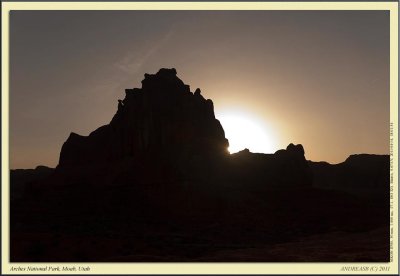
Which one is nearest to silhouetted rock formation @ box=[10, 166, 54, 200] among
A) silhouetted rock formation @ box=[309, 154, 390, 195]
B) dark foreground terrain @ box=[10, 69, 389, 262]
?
dark foreground terrain @ box=[10, 69, 389, 262]

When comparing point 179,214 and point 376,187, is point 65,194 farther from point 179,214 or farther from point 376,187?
point 376,187

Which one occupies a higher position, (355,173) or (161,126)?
(161,126)

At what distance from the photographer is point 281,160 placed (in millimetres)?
77562

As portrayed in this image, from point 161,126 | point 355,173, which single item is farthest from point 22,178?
point 355,173

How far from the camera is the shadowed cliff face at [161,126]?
73.8 m

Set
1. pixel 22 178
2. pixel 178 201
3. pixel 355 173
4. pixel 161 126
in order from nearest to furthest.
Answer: pixel 178 201 → pixel 161 126 → pixel 22 178 → pixel 355 173

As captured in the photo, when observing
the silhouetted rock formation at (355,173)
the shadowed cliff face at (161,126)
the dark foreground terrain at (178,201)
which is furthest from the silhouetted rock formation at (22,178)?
the silhouetted rock formation at (355,173)

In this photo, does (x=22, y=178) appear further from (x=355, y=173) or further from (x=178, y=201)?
(x=355, y=173)

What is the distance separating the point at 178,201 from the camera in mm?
60688

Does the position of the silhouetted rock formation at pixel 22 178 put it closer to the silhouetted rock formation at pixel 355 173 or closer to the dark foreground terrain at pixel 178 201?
the dark foreground terrain at pixel 178 201

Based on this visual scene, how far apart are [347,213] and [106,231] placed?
33905 mm

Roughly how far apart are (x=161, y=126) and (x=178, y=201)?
60.6 ft

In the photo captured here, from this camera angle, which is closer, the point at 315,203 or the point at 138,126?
the point at 315,203

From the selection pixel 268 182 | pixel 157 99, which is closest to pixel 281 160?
pixel 268 182
